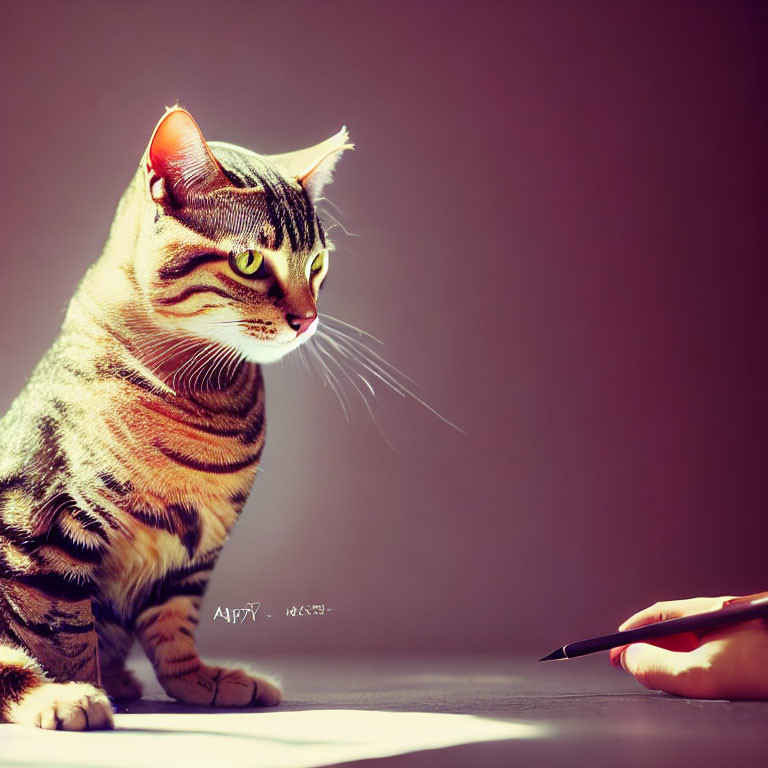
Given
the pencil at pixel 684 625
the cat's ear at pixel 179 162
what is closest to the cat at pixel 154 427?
the cat's ear at pixel 179 162

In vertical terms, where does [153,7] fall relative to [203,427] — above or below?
above

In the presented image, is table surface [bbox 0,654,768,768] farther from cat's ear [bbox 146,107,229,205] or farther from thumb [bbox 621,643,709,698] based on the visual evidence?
cat's ear [bbox 146,107,229,205]

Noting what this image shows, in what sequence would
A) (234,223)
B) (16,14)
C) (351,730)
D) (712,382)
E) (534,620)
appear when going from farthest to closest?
(712,382)
(534,620)
(16,14)
(234,223)
(351,730)

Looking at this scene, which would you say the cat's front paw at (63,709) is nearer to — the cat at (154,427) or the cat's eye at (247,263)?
the cat at (154,427)

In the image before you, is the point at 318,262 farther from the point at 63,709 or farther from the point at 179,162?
the point at 63,709

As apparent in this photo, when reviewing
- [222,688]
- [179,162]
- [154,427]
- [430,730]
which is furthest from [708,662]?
[179,162]

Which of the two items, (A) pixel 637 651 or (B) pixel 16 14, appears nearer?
(A) pixel 637 651

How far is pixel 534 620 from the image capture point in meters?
1.66

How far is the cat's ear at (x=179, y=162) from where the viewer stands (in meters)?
1.01

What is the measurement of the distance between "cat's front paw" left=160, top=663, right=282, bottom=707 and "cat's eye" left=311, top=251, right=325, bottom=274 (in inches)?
19.9

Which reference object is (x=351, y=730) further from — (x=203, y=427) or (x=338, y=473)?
(x=338, y=473)

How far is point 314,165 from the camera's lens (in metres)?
1.19

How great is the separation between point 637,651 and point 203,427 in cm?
58

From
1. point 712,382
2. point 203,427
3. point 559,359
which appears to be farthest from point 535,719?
point 712,382
